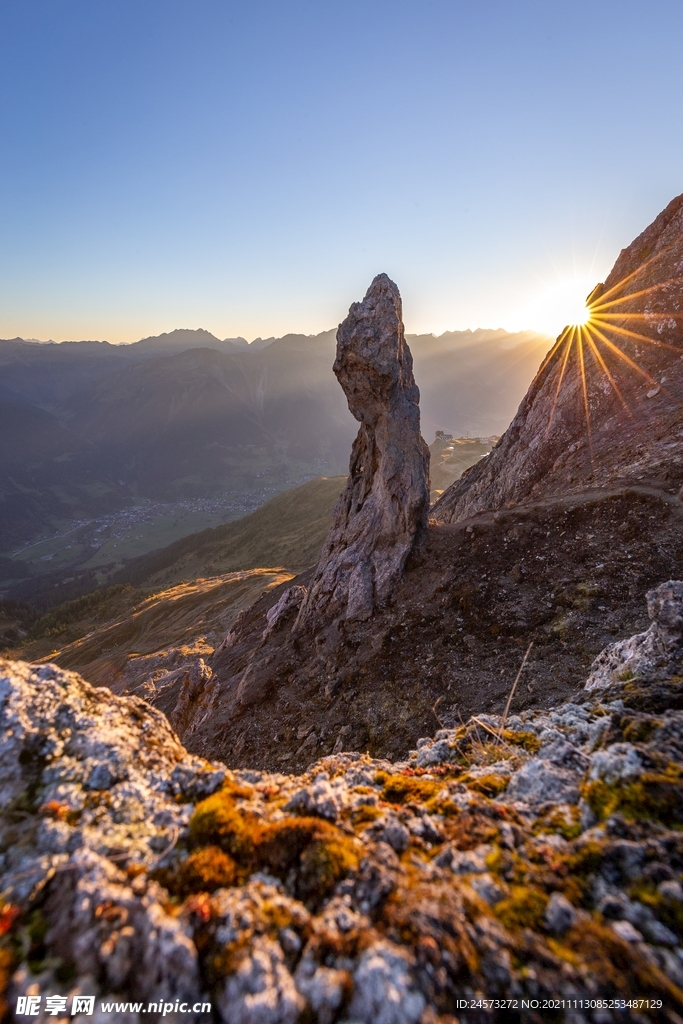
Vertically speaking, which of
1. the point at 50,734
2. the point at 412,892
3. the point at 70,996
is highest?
the point at 50,734

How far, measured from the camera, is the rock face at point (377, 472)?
27.8 m

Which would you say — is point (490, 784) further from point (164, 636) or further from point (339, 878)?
point (164, 636)

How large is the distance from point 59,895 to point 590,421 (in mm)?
40597

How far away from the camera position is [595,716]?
8586 mm

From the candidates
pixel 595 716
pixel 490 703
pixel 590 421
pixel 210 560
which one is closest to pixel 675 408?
pixel 590 421

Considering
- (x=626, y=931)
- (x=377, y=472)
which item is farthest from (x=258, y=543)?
(x=626, y=931)

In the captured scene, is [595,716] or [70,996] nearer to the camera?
[70,996]

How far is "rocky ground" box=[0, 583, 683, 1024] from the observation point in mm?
3977

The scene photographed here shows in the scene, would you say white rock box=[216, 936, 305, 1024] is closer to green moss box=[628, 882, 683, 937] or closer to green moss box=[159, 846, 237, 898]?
green moss box=[159, 846, 237, 898]

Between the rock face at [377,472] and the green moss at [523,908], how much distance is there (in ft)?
68.6

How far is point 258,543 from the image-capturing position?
124m

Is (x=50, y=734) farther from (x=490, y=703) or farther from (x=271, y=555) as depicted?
(x=271, y=555)

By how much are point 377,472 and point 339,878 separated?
28622 millimetres

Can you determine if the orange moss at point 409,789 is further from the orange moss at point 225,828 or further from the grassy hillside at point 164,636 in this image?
the grassy hillside at point 164,636
